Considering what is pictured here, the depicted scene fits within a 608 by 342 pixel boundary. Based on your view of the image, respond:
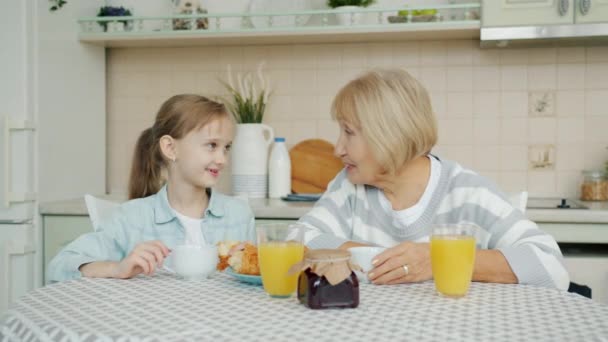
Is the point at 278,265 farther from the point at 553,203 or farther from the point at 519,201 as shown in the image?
the point at 553,203

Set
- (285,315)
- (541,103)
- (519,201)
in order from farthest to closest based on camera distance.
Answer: (541,103), (519,201), (285,315)

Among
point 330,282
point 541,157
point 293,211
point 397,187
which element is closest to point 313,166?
point 293,211

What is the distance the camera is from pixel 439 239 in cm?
120

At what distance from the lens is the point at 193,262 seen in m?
A: 1.33

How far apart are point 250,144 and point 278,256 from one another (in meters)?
1.66

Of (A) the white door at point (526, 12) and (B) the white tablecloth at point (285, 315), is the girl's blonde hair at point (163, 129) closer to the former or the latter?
(B) the white tablecloth at point (285, 315)

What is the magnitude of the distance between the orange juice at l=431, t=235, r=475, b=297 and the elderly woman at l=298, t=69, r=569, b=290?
0.27m

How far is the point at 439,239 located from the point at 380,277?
0.16 meters

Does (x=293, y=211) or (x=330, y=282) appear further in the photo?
(x=293, y=211)

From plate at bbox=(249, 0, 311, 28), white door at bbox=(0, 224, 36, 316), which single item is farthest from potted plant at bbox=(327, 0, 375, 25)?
white door at bbox=(0, 224, 36, 316)

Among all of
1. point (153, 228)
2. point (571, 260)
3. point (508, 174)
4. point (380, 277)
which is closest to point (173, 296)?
point (380, 277)

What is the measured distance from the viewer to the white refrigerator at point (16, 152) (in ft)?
8.14

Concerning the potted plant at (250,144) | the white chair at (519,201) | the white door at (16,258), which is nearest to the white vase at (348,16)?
the potted plant at (250,144)

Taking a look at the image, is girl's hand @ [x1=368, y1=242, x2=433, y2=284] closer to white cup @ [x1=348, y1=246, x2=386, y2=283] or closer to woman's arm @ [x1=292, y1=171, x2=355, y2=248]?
white cup @ [x1=348, y1=246, x2=386, y2=283]
